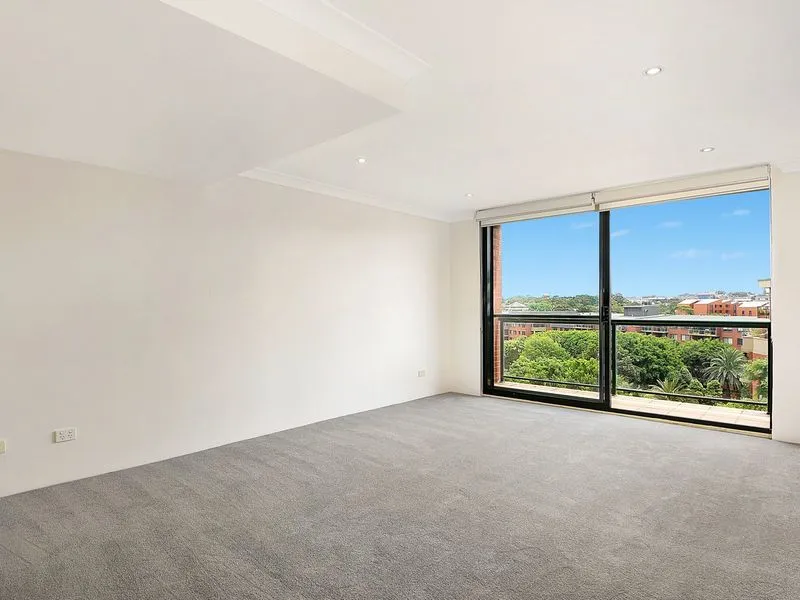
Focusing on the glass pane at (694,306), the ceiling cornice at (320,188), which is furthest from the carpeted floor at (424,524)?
the ceiling cornice at (320,188)

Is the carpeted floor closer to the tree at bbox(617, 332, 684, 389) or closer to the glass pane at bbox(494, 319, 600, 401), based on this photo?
the tree at bbox(617, 332, 684, 389)

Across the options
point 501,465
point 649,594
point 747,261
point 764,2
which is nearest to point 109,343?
point 501,465

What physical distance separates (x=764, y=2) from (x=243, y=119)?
2.54 m

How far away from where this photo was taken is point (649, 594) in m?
2.01

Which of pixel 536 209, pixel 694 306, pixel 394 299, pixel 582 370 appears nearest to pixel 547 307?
pixel 582 370

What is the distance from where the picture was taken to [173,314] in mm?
3938

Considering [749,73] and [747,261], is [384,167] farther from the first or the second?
[747,261]

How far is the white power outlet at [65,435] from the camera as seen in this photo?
130 inches

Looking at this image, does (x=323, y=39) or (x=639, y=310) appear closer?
(x=323, y=39)

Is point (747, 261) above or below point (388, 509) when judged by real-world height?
above

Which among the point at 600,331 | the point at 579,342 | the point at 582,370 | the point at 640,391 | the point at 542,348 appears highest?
the point at 600,331

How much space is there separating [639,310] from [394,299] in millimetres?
2775

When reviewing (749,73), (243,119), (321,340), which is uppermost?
(749,73)

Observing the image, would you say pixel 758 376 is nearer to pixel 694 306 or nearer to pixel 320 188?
pixel 694 306
